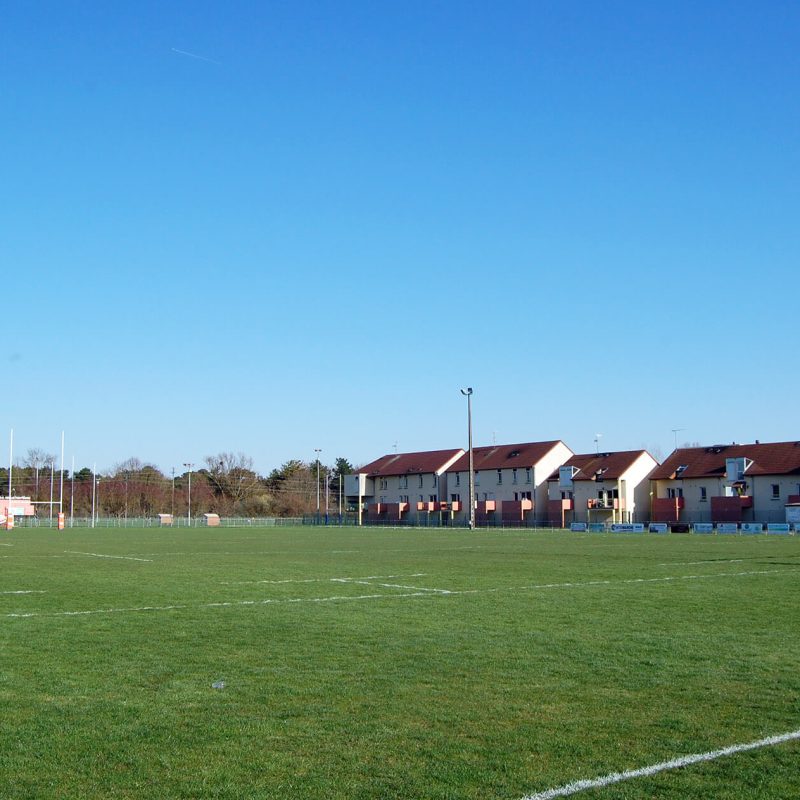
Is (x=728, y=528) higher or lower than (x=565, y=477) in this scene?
lower

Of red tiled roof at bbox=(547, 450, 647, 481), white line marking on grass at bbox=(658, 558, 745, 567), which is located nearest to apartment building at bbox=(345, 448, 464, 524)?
red tiled roof at bbox=(547, 450, 647, 481)

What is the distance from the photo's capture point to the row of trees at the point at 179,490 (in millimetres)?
132250

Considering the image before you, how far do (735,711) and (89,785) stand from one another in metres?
5.01

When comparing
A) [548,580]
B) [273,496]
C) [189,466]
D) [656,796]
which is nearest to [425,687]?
[656,796]

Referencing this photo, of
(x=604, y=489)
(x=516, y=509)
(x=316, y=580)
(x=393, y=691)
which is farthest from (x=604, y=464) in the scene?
(x=393, y=691)

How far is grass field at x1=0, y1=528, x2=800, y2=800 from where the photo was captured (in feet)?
19.7

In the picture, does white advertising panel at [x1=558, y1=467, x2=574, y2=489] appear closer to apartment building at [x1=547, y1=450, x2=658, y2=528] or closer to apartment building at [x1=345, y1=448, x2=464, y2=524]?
apartment building at [x1=547, y1=450, x2=658, y2=528]

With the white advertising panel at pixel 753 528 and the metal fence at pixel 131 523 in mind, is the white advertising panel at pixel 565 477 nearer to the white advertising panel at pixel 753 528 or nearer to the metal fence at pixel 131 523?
the metal fence at pixel 131 523

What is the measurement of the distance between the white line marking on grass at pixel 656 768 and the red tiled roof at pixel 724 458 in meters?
82.8

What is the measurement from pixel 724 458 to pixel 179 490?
87129mm

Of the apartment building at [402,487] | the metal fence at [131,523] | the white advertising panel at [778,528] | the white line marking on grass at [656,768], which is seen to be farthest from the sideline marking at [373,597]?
the apartment building at [402,487]

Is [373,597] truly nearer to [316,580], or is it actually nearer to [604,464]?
[316,580]

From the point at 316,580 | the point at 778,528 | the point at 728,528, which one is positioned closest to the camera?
the point at 316,580

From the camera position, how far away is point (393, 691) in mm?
8586
